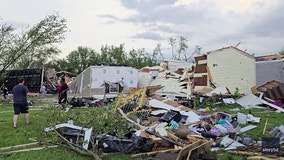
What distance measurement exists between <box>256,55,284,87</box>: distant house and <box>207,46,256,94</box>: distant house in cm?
159

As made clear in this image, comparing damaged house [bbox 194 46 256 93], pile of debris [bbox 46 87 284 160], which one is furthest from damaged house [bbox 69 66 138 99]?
pile of debris [bbox 46 87 284 160]

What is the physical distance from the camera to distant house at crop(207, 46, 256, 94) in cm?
1900

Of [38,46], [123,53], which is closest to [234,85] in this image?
[38,46]

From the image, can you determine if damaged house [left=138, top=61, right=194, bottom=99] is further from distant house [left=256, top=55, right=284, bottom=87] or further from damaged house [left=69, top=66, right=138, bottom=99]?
distant house [left=256, top=55, right=284, bottom=87]

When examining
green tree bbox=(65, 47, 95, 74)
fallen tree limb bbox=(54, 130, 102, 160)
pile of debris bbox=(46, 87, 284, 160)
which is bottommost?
fallen tree limb bbox=(54, 130, 102, 160)

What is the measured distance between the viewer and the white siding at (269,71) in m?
19.6

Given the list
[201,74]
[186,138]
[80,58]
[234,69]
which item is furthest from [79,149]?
[80,58]

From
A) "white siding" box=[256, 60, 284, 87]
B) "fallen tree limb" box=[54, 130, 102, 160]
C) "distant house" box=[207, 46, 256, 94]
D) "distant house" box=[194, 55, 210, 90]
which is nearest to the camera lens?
"fallen tree limb" box=[54, 130, 102, 160]

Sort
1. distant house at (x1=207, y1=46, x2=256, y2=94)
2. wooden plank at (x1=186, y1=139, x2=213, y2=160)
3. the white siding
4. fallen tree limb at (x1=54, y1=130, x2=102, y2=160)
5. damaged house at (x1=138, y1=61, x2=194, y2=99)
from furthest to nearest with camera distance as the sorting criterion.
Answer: damaged house at (x1=138, y1=61, x2=194, y2=99) < the white siding < distant house at (x1=207, y1=46, x2=256, y2=94) < fallen tree limb at (x1=54, y1=130, x2=102, y2=160) < wooden plank at (x1=186, y1=139, x2=213, y2=160)

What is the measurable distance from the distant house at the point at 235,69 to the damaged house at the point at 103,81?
25.7 feet

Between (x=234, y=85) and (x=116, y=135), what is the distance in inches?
519

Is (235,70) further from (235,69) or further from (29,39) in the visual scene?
(29,39)

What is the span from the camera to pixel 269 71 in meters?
20.3

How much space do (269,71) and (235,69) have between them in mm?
2770
